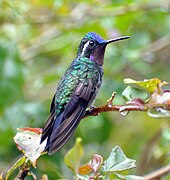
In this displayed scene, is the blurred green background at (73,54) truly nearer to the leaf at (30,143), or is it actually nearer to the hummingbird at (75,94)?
the hummingbird at (75,94)

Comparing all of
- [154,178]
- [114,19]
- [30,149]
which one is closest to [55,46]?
[114,19]

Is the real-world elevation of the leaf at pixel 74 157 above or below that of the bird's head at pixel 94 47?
below

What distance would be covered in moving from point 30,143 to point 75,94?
42 cm

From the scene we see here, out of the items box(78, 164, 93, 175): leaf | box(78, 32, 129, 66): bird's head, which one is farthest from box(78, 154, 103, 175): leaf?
box(78, 32, 129, 66): bird's head

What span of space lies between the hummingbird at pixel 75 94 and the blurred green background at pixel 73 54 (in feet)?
2.38

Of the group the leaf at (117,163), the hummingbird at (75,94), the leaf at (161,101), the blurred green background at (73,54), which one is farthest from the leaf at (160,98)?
the blurred green background at (73,54)

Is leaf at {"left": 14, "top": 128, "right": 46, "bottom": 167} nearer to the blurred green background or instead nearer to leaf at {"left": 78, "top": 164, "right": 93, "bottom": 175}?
leaf at {"left": 78, "top": 164, "right": 93, "bottom": 175}

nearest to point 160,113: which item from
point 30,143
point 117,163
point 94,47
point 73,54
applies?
point 117,163

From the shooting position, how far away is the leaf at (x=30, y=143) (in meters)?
1.71

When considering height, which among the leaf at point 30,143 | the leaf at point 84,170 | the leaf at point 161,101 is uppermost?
the leaf at point 161,101

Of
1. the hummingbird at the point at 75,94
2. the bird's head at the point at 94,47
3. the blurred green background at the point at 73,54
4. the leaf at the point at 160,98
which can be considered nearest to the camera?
the leaf at the point at 160,98

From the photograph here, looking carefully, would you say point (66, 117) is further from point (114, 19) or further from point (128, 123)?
point (128, 123)

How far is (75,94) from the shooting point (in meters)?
2.14

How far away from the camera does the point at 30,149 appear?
1.74m
